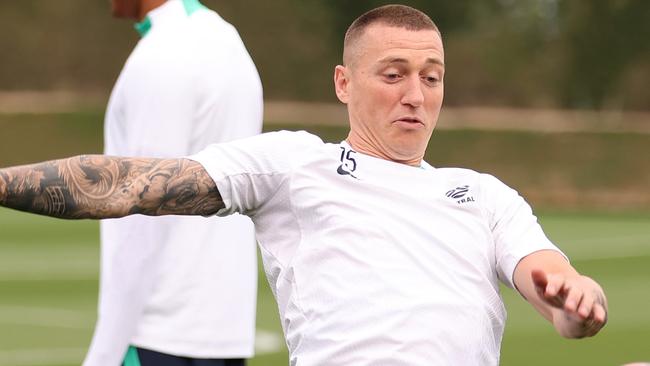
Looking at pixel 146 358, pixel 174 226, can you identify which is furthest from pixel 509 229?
pixel 146 358

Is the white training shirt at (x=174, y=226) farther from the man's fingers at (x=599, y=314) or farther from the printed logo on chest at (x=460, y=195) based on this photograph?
the man's fingers at (x=599, y=314)

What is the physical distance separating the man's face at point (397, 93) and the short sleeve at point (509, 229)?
228mm

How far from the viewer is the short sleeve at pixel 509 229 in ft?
13.5

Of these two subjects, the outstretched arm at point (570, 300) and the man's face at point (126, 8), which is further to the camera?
the man's face at point (126, 8)

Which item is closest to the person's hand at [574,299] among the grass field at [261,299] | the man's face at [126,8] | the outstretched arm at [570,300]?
the outstretched arm at [570,300]

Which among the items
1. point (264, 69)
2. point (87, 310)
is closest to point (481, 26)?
point (264, 69)

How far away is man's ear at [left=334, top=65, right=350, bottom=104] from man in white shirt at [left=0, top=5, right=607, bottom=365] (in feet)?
0.31

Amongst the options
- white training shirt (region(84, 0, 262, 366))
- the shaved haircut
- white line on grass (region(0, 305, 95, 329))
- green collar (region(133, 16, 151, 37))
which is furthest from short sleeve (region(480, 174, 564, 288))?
white line on grass (region(0, 305, 95, 329))

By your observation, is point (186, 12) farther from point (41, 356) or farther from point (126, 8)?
point (41, 356)

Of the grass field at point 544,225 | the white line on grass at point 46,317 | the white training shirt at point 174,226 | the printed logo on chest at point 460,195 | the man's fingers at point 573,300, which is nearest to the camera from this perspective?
the man's fingers at point 573,300

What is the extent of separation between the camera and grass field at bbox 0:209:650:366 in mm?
12328

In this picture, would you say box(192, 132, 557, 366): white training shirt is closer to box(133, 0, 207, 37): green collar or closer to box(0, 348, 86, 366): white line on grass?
box(133, 0, 207, 37): green collar

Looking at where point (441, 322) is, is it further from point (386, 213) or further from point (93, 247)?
point (93, 247)

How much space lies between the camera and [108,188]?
4090 mm
